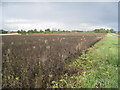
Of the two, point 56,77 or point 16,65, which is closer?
point 56,77

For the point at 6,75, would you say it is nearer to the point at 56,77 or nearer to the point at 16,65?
the point at 16,65

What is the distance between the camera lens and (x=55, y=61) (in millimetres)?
4086

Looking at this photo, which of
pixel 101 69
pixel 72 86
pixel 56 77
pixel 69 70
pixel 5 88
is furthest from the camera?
pixel 101 69

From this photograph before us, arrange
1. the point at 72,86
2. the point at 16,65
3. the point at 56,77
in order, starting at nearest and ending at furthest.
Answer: the point at 72,86 → the point at 56,77 → the point at 16,65

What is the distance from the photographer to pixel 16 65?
11.6 ft

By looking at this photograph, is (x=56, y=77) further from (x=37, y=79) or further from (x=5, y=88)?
(x=5, y=88)

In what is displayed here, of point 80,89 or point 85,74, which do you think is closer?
point 80,89

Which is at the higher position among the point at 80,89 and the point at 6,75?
the point at 6,75

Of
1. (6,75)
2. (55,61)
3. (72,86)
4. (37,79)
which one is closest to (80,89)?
(72,86)

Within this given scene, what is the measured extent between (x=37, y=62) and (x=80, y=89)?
1552 millimetres

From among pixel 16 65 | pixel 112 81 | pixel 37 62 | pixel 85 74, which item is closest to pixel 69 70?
pixel 85 74

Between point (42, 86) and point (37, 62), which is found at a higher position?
point (37, 62)

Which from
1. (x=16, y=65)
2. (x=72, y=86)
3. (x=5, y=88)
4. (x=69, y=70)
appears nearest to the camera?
(x=5, y=88)

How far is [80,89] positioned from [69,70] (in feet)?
3.63
